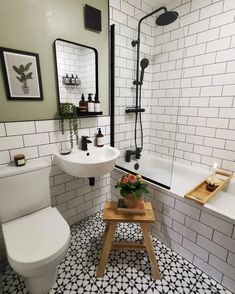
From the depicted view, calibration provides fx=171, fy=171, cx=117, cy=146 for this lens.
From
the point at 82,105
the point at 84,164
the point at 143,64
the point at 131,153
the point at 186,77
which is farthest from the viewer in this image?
the point at 131,153

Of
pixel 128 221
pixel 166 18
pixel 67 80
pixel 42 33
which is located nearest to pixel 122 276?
pixel 128 221

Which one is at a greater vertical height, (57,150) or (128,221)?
(57,150)

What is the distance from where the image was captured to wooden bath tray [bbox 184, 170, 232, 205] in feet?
4.54

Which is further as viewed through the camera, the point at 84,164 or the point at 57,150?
the point at 57,150

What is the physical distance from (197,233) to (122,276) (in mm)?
701

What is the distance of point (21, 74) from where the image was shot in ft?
4.33

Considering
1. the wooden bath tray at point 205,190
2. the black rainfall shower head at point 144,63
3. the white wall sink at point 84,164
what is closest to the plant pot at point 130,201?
the white wall sink at point 84,164

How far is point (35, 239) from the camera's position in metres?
1.12

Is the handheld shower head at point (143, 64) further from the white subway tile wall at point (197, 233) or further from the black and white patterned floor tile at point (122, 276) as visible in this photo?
the black and white patterned floor tile at point (122, 276)

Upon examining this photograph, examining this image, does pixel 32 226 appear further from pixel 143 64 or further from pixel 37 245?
pixel 143 64

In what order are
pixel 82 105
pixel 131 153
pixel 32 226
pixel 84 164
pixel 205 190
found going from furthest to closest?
1. pixel 131 153
2. pixel 82 105
3. pixel 205 190
4. pixel 84 164
5. pixel 32 226

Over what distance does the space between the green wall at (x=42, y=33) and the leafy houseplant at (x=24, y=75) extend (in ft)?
0.31

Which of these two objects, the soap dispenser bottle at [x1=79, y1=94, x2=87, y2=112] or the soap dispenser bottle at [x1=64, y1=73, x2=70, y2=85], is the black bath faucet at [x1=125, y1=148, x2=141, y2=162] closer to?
the soap dispenser bottle at [x1=79, y1=94, x2=87, y2=112]

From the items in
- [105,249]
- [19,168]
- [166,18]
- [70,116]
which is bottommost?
[105,249]
